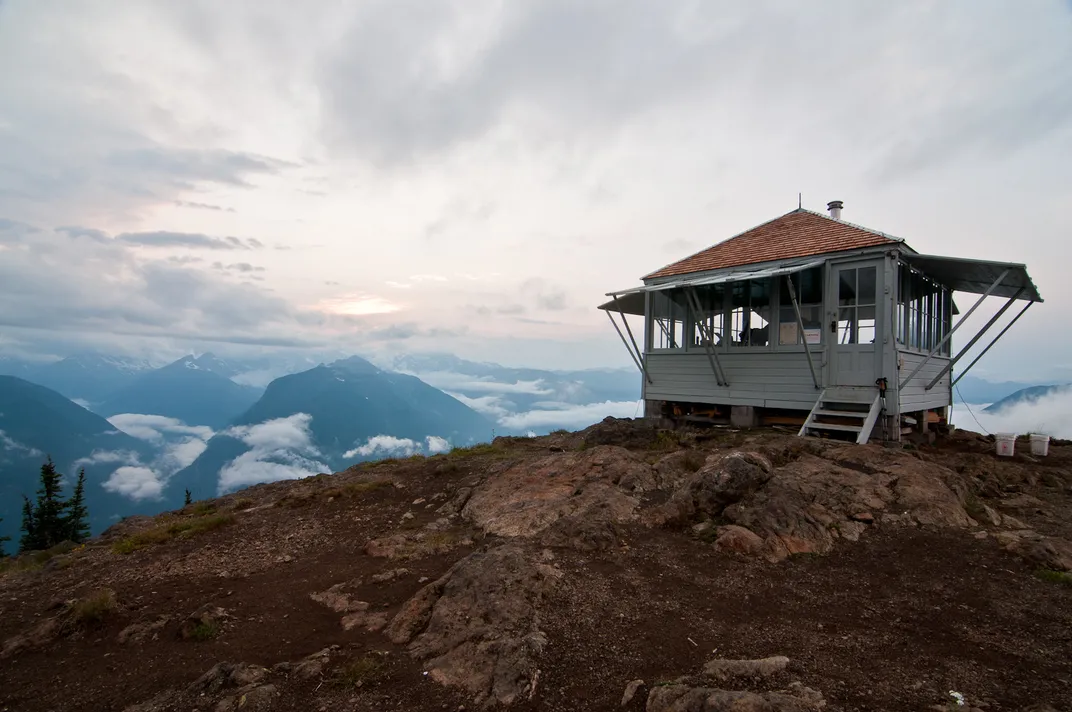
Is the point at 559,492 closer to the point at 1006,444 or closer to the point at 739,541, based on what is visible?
the point at 739,541

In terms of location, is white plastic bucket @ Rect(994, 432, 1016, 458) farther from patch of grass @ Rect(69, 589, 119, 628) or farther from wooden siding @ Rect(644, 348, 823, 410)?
patch of grass @ Rect(69, 589, 119, 628)

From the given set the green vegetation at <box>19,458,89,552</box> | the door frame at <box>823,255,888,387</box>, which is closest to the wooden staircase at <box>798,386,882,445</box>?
the door frame at <box>823,255,888,387</box>

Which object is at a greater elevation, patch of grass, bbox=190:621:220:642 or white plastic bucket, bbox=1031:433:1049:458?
white plastic bucket, bbox=1031:433:1049:458

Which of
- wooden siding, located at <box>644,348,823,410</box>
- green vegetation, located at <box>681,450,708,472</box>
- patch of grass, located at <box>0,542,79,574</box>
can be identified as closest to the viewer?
patch of grass, located at <box>0,542,79,574</box>

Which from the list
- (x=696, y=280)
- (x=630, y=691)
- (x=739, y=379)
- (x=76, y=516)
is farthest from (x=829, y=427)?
(x=76, y=516)

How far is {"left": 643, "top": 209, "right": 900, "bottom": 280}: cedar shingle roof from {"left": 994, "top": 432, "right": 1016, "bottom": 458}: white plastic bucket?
5.59m

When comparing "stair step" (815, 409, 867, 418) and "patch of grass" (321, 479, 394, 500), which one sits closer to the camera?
"patch of grass" (321, 479, 394, 500)

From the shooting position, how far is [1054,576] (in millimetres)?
6039

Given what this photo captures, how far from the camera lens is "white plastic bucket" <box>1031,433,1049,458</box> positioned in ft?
43.1

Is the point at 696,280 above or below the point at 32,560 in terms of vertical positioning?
above

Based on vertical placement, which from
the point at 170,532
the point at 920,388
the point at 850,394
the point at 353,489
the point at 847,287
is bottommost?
the point at 170,532

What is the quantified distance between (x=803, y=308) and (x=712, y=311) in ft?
8.29

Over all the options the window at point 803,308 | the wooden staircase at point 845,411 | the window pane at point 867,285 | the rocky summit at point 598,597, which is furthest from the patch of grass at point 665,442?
the window pane at point 867,285

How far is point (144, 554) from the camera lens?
8750mm
